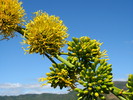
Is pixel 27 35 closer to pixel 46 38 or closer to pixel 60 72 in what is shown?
pixel 46 38

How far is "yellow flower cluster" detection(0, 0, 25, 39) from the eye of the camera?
215 inches

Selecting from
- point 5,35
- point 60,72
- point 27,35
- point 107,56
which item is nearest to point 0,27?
point 5,35

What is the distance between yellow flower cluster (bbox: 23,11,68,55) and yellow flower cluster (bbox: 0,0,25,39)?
1.29 feet

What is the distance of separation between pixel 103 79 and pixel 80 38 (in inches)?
44.2

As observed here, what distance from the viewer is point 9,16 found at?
5.50 m

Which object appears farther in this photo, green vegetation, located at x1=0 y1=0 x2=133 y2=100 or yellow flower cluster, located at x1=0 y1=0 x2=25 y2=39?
yellow flower cluster, located at x1=0 y1=0 x2=25 y2=39

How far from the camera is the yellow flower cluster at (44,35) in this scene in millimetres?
5140

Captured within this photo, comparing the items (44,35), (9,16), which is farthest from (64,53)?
(9,16)

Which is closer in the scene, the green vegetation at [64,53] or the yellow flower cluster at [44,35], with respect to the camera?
the green vegetation at [64,53]

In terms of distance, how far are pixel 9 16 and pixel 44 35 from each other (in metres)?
0.98

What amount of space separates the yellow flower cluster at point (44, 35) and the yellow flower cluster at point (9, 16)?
0.39m

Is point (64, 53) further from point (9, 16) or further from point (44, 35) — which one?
point (9, 16)

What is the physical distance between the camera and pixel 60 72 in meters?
4.96

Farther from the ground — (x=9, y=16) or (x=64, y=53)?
(x=9, y=16)
